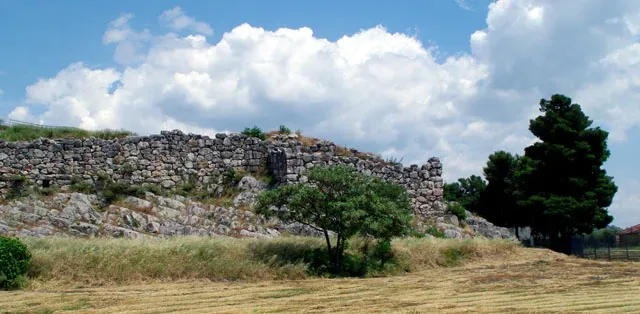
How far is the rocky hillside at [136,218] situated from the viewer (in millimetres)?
19734

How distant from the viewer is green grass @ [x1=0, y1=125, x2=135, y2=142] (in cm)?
2602

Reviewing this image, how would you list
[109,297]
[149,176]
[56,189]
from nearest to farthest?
1. [109,297]
2. [56,189]
3. [149,176]

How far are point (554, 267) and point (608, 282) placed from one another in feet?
17.3

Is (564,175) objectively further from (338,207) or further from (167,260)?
(167,260)

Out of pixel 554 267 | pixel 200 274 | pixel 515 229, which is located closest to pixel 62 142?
pixel 200 274

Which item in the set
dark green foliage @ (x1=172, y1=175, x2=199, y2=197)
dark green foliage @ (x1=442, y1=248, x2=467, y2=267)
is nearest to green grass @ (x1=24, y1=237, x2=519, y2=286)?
dark green foliage @ (x1=442, y1=248, x2=467, y2=267)

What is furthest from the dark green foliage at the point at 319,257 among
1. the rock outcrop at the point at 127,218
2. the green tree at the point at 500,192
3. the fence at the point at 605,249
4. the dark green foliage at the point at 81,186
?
the green tree at the point at 500,192

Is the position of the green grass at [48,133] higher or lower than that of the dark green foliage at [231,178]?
higher

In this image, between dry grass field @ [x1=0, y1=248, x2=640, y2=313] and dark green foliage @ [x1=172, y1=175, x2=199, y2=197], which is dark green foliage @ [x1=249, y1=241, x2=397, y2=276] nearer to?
dry grass field @ [x1=0, y1=248, x2=640, y2=313]

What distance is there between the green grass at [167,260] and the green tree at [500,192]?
22.4 meters

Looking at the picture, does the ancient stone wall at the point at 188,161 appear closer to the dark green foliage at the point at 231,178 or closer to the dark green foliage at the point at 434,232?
the dark green foliage at the point at 231,178

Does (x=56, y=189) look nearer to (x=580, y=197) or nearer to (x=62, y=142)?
(x=62, y=142)

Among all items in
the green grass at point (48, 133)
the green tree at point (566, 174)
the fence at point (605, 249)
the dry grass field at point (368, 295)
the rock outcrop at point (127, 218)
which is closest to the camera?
the dry grass field at point (368, 295)

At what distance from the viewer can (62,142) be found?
2506cm
